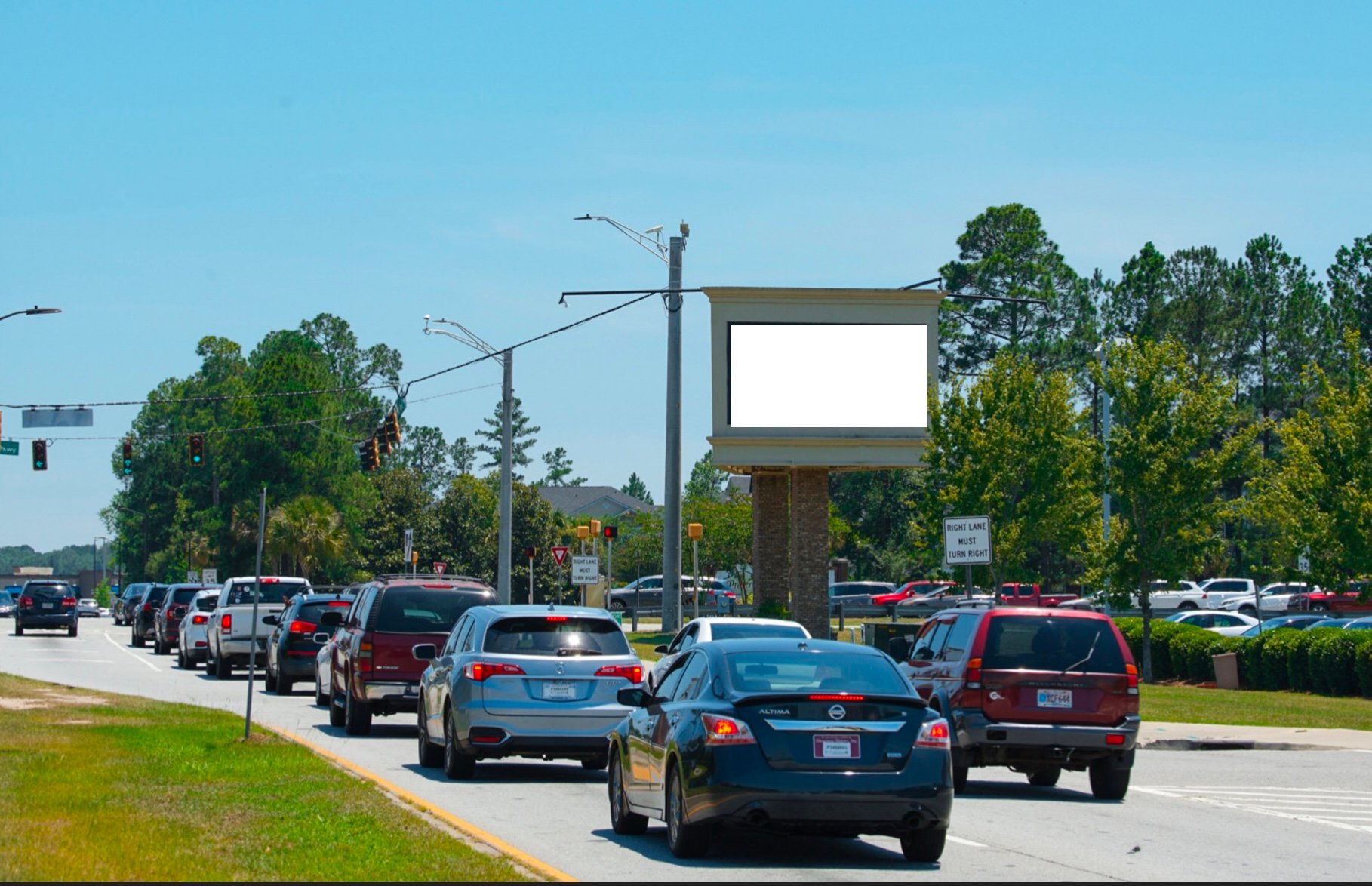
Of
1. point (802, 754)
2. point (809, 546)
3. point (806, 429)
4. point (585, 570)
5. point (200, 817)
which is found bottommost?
point (200, 817)

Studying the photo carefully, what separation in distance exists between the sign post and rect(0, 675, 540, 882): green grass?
1273 cm

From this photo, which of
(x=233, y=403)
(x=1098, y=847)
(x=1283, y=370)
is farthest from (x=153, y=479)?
(x=1098, y=847)

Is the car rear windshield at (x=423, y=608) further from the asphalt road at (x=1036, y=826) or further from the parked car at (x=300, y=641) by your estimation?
the parked car at (x=300, y=641)

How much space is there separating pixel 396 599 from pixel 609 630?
541cm

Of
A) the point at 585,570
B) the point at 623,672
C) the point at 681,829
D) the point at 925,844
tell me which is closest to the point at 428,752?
the point at 623,672

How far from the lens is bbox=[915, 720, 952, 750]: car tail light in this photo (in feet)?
37.3

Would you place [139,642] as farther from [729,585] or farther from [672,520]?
[729,585]

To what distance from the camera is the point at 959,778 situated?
17.2m

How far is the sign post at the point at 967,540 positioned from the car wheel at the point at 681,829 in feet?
54.3

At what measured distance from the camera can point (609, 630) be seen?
1719 cm

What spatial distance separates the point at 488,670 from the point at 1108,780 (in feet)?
19.5

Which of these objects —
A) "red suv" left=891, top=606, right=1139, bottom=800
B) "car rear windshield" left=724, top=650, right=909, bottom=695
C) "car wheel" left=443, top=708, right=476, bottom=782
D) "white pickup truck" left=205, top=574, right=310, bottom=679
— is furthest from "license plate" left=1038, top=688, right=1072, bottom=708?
"white pickup truck" left=205, top=574, right=310, bottom=679

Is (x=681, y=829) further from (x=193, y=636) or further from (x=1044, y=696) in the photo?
(x=193, y=636)

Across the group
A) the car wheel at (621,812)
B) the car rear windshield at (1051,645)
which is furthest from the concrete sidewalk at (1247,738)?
the car wheel at (621,812)
